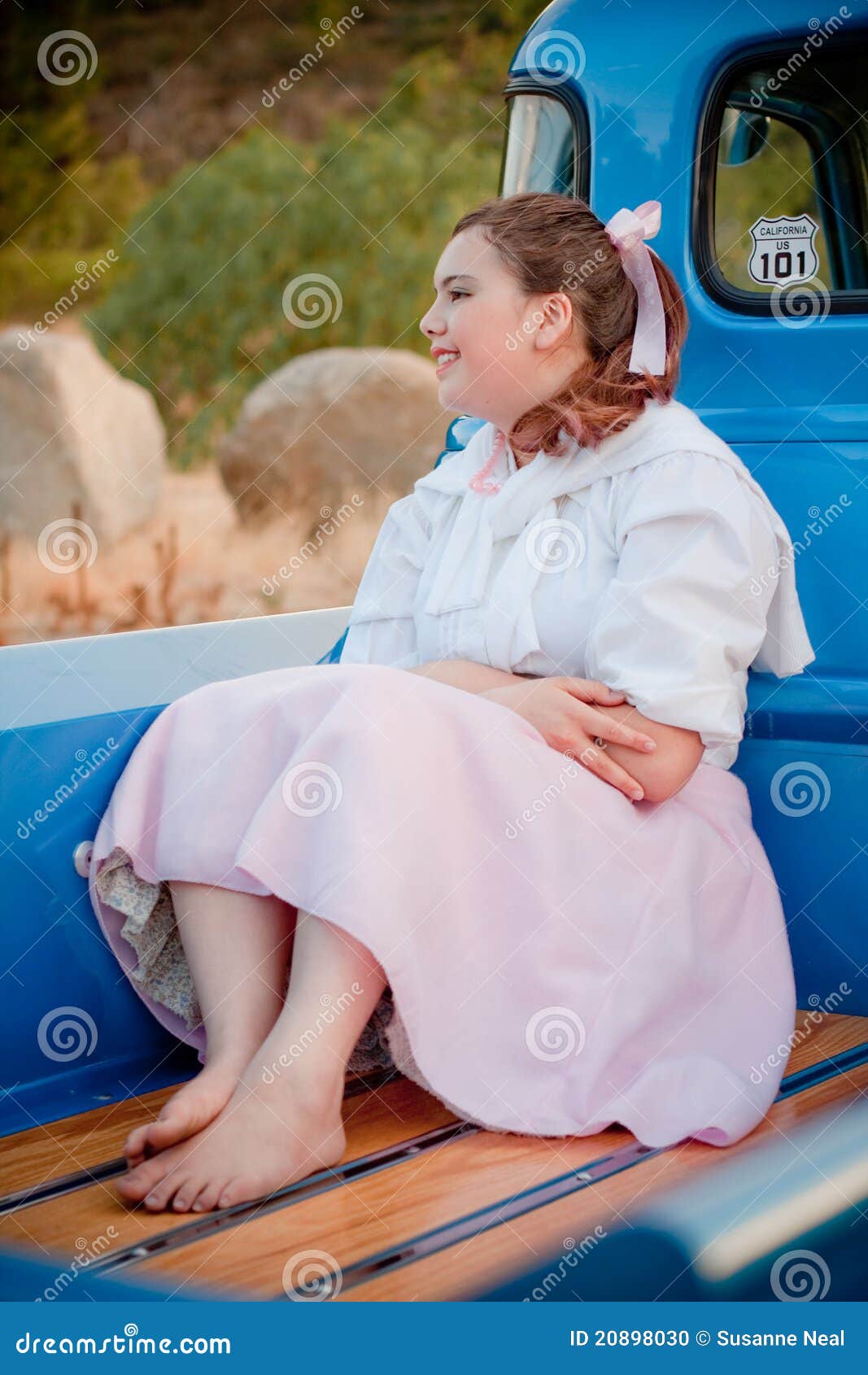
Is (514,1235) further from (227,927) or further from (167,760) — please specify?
(167,760)

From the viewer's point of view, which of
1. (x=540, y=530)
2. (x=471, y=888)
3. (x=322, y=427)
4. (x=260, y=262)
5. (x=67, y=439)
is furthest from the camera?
(x=260, y=262)

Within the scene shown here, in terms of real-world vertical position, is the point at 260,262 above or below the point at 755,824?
above

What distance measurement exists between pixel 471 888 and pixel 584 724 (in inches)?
10.5

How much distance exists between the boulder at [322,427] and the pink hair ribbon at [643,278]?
6.82m

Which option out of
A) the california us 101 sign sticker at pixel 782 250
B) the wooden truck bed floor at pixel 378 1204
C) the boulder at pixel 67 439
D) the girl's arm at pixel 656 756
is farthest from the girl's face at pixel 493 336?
the boulder at pixel 67 439

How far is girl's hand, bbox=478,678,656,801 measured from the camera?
1.91 metres

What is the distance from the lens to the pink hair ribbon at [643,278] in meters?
2.13

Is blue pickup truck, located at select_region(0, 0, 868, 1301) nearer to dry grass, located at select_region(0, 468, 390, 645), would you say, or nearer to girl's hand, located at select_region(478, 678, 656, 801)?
girl's hand, located at select_region(478, 678, 656, 801)

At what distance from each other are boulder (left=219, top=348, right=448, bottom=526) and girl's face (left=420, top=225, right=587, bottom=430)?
6819mm

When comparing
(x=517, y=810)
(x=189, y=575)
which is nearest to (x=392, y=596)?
(x=517, y=810)

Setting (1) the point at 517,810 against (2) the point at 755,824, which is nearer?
(1) the point at 517,810

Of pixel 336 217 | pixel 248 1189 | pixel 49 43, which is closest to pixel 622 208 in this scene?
pixel 248 1189

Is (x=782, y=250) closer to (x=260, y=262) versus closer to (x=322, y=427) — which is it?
(x=322, y=427)

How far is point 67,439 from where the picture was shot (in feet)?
30.9
